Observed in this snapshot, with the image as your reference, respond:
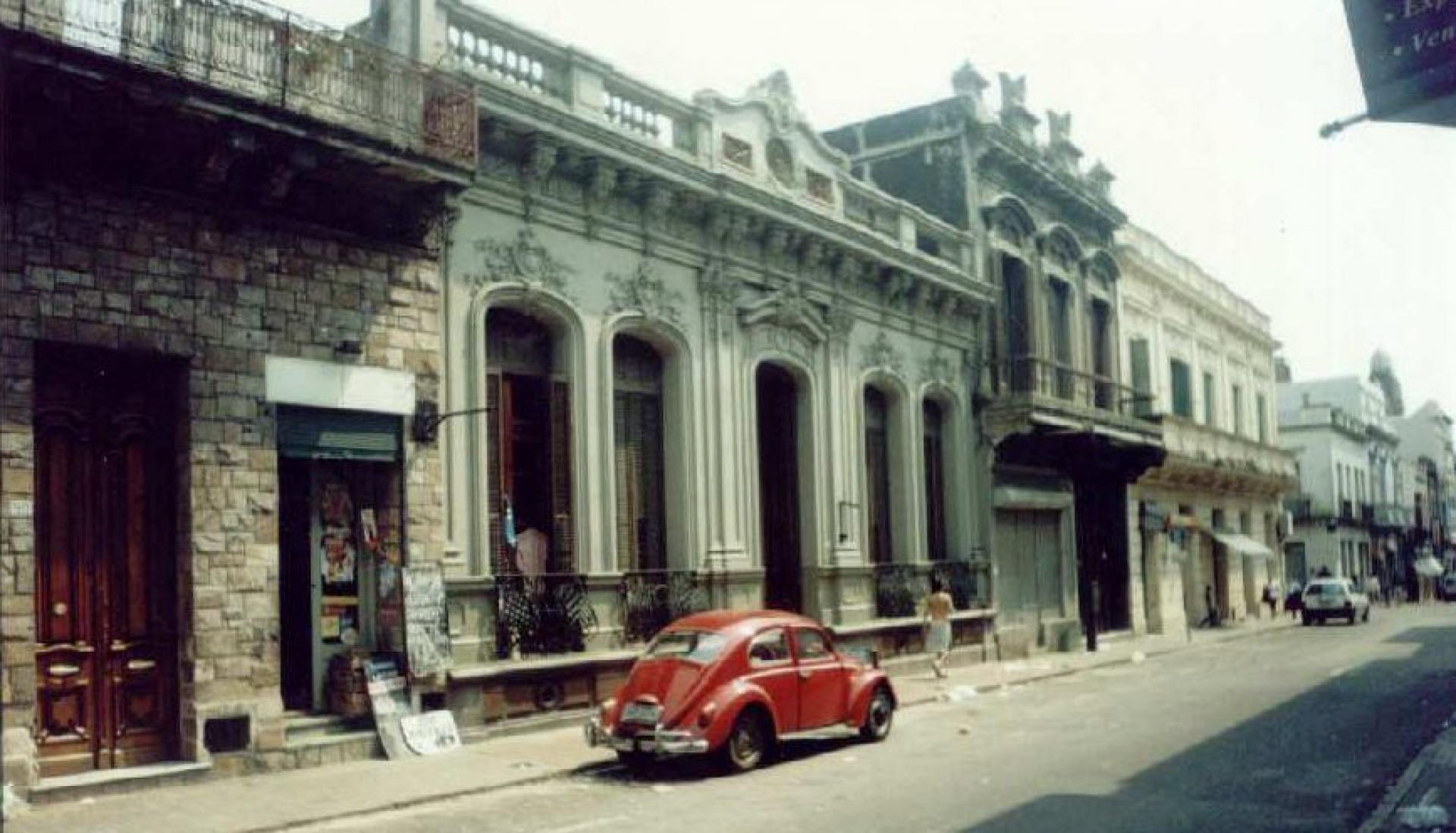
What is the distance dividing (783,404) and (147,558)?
11.4 m

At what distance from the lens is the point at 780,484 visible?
21.3 metres

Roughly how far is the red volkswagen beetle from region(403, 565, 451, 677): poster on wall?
1955 mm

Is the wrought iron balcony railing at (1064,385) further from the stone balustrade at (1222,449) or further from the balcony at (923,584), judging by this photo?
the balcony at (923,584)

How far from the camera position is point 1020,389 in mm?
27219

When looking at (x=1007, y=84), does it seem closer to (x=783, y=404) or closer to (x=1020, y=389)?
(x=1020, y=389)

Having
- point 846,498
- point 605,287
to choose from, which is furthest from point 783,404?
point 605,287

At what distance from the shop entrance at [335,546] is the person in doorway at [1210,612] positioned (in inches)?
1142

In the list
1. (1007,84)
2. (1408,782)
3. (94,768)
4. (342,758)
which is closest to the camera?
(1408,782)

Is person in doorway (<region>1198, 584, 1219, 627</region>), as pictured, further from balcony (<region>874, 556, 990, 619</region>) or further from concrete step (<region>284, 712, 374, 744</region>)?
concrete step (<region>284, 712, 374, 744</region>)

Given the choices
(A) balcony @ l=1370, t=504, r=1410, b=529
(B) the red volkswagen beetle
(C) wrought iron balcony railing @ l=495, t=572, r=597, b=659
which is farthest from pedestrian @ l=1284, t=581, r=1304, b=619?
(B) the red volkswagen beetle

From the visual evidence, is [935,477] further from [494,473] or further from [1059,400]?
[494,473]

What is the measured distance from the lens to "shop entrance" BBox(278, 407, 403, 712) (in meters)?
13.3

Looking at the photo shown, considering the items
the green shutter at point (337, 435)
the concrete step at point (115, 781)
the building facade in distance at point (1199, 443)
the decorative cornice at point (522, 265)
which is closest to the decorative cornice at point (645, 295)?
the decorative cornice at point (522, 265)

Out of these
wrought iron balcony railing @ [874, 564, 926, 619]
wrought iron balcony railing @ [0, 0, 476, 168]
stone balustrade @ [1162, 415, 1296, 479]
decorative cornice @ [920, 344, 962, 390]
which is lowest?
wrought iron balcony railing @ [874, 564, 926, 619]
